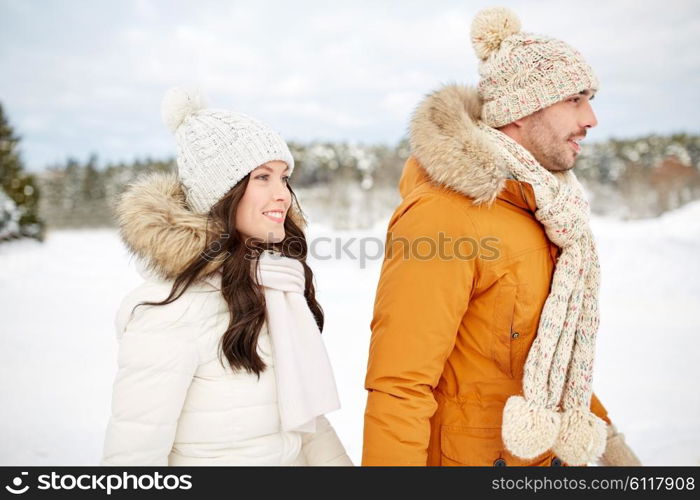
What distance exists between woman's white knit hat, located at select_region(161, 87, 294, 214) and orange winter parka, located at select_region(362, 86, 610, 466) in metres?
0.56

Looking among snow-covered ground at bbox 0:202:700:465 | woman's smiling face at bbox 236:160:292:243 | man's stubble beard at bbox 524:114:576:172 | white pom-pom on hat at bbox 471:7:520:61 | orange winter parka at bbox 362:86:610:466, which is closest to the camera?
orange winter parka at bbox 362:86:610:466

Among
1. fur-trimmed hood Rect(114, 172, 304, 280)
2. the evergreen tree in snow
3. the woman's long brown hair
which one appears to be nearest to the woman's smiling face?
the woman's long brown hair

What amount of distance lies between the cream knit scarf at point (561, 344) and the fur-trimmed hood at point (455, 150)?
0.46 feet

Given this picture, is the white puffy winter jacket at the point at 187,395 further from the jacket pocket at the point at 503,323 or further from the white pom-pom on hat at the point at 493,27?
the white pom-pom on hat at the point at 493,27

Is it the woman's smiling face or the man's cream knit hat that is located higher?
the man's cream knit hat

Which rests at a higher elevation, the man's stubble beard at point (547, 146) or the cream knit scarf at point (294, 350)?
the man's stubble beard at point (547, 146)

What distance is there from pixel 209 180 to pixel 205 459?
939mm

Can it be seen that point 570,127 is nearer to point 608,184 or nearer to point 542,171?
point 542,171

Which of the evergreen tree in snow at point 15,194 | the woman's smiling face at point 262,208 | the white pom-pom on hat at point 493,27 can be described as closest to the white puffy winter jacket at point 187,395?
the woman's smiling face at point 262,208

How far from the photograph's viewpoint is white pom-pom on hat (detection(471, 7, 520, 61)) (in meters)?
2.01

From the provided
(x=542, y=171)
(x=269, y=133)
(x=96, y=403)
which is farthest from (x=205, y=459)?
(x=96, y=403)

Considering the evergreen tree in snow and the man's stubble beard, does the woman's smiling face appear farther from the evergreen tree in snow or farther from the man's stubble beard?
the evergreen tree in snow

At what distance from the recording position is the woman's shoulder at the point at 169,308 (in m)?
1.49

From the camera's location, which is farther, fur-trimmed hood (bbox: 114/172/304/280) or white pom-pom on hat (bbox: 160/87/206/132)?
white pom-pom on hat (bbox: 160/87/206/132)
